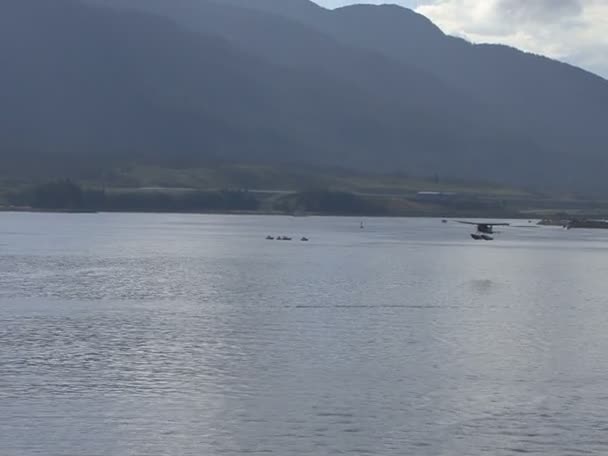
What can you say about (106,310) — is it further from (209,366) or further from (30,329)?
(209,366)

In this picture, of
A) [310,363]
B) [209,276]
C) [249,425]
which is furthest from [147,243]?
[249,425]

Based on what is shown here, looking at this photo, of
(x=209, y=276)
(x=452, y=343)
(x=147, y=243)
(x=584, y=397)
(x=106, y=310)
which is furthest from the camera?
(x=147, y=243)

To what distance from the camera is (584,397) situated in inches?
1464

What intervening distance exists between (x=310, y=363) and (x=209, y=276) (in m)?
41.6

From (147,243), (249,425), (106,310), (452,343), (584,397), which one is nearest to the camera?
(249,425)

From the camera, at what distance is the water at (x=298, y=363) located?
3177 cm

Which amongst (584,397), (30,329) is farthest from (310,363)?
(30,329)

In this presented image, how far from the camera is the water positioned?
3177cm

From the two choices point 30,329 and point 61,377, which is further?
point 30,329

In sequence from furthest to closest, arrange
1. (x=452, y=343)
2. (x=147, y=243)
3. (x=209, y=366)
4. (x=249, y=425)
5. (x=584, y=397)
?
(x=147, y=243) < (x=452, y=343) < (x=209, y=366) < (x=584, y=397) < (x=249, y=425)

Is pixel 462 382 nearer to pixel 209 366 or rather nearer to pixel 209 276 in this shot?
pixel 209 366

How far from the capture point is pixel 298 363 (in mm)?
42469

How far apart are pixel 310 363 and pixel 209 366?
3.86 m

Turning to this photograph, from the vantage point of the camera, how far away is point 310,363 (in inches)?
1672
